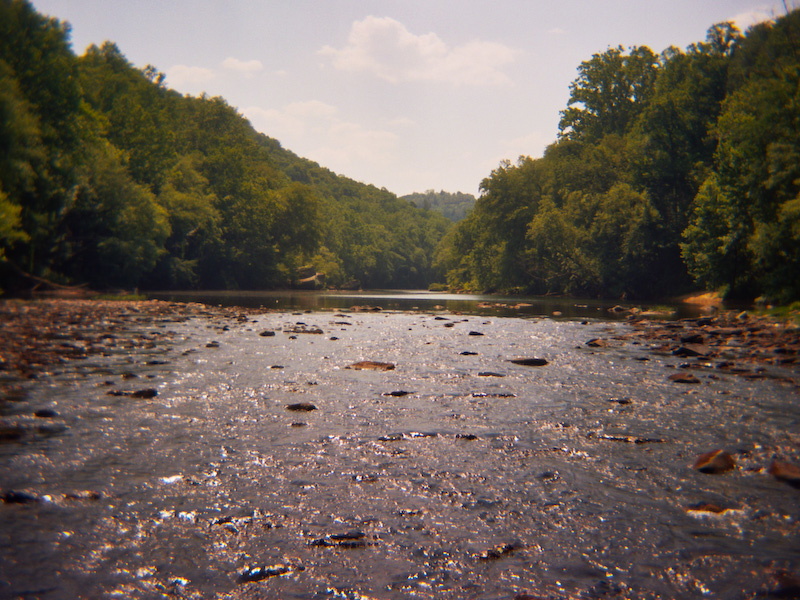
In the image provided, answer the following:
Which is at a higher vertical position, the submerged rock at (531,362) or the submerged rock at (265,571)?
the submerged rock at (531,362)

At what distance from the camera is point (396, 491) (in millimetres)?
5250

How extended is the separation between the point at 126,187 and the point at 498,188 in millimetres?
51584

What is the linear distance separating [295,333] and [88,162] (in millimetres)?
33556

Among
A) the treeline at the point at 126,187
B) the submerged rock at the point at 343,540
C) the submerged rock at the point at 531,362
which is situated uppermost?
the treeline at the point at 126,187

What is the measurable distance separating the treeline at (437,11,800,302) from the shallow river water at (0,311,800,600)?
26.4 m

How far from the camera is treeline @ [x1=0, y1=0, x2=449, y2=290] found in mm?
36000

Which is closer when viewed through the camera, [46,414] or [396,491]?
[396,491]

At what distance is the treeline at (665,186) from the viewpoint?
33.1m

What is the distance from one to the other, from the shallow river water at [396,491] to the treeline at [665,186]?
26.4 m

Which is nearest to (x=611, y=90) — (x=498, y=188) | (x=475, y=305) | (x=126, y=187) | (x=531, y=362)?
(x=498, y=188)

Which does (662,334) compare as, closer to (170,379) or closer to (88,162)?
(170,379)

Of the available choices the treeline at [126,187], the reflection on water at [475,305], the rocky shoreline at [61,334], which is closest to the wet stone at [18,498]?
the rocky shoreline at [61,334]

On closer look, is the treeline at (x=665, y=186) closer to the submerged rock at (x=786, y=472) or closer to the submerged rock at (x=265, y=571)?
the submerged rock at (x=786, y=472)

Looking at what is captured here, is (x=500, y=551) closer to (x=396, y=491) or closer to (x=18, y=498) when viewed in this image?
(x=396, y=491)
